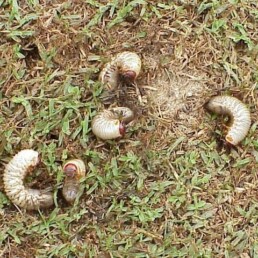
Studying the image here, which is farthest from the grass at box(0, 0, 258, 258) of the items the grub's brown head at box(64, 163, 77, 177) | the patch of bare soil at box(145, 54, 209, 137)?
the grub's brown head at box(64, 163, 77, 177)

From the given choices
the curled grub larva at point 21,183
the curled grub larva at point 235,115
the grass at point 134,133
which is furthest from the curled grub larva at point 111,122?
the curled grub larva at point 235,115

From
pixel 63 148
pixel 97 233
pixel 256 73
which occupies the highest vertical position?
pixel 256 73

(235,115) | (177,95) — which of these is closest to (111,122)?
(177,95)

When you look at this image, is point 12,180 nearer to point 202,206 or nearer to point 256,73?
point 202,206

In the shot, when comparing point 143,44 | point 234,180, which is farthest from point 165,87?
point 234,180

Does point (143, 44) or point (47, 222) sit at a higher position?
point (143, 44)

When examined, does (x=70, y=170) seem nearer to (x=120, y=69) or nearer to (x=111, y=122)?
(x=111, y=122)

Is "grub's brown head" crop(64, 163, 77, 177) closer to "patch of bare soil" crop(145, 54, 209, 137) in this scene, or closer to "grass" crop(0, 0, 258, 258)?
"grass" crop(0, 0, 258, 258)
